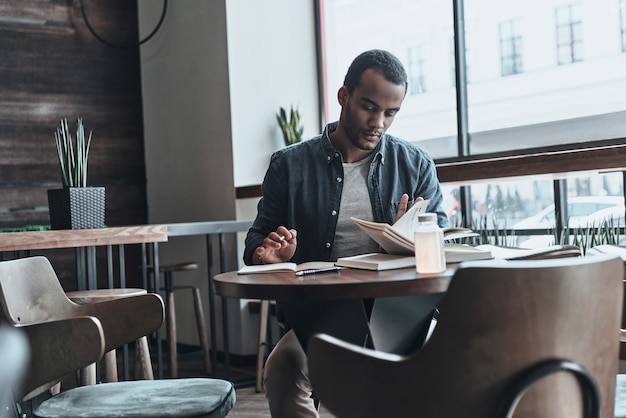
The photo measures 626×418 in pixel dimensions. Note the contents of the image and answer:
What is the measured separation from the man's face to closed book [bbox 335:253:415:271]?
55 cm

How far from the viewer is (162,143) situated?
5629 mm

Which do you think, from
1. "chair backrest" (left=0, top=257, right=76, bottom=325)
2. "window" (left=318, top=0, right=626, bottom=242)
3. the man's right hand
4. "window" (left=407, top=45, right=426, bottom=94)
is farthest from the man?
"window" (left=407, top=45, right=426, bottom=94)

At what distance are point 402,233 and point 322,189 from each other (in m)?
0.57

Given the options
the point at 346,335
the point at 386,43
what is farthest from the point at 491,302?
the point at 386,43

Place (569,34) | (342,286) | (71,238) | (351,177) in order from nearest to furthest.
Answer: (342,286) → (351,177) → (71,238) → (569,34)

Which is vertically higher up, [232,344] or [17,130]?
[17,130]

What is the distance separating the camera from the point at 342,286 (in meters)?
1.57

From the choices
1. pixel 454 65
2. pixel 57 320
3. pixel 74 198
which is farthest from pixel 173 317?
pixel 57 320

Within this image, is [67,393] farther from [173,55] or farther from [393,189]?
[173,55]

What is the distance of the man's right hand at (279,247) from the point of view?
2.13 meters

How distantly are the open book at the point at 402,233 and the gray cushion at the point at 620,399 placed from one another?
461mm

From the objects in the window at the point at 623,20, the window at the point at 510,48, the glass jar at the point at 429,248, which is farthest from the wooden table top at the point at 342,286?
the window at the point at 510,48

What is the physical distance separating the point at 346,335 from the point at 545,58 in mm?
2385

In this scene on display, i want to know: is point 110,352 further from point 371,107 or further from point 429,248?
point 429,248
